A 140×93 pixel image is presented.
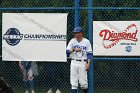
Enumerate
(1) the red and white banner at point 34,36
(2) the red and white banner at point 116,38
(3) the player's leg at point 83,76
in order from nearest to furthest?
(3) the player's leg at point 83,76 → (2) the red and white banner at point 116,38 → (1) the red and white banner at point 34,36

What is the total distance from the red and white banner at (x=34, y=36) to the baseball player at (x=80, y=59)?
0.43m

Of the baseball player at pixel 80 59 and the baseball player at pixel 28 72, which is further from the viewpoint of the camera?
the baseball player at pixel 28 72

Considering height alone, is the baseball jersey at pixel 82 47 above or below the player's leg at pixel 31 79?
above

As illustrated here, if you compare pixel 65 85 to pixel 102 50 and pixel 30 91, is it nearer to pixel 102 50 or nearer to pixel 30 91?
pixel 30 91

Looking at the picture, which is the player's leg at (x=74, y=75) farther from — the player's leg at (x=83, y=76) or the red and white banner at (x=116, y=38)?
the red and white banner at (x=116, y=38)

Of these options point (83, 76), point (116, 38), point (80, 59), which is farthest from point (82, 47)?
point (116, 38)

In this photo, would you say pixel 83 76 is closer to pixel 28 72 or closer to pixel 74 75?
pixel 74 75

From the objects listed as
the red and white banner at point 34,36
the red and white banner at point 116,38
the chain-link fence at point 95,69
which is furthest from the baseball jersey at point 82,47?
the chain-link fence at point 95,69

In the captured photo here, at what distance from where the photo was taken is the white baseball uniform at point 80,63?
8703 mm

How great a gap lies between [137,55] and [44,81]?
2816mm

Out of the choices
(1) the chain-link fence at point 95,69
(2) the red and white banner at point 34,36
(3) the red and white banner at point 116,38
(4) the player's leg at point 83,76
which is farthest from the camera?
(1) the chain-link fence at point 95,69

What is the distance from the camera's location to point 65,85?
10328 millimetres

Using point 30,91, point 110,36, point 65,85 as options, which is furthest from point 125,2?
point 30,91

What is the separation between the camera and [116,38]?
896cm
